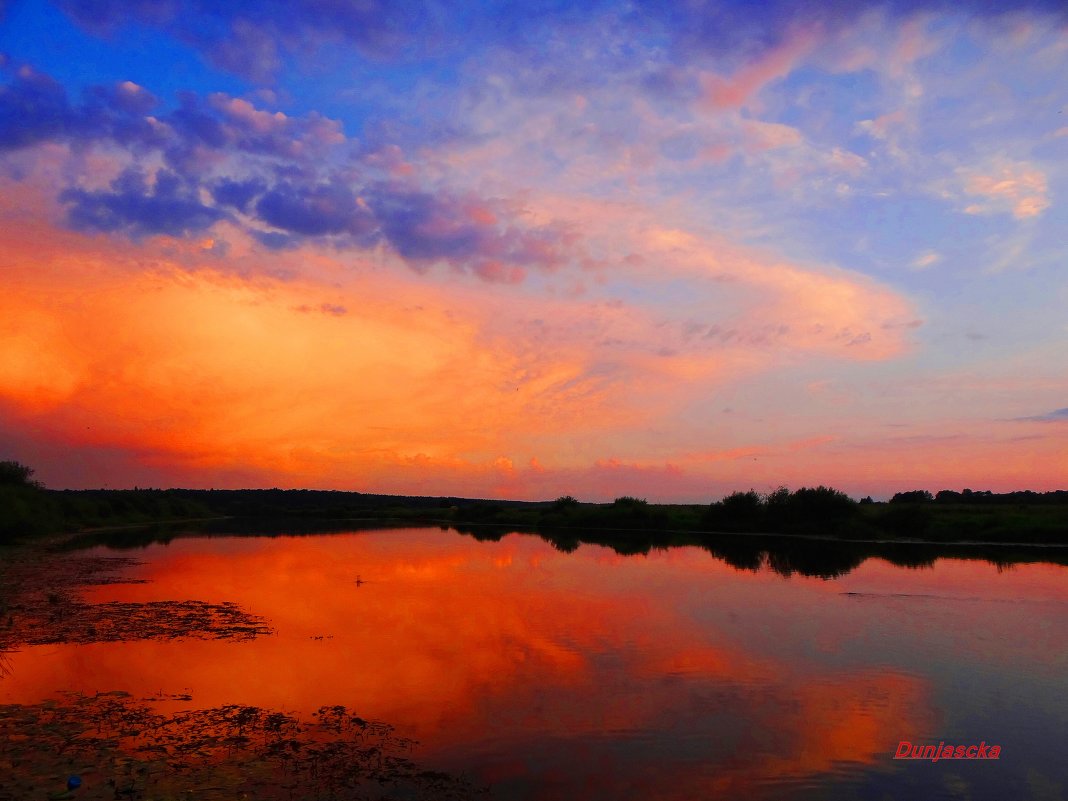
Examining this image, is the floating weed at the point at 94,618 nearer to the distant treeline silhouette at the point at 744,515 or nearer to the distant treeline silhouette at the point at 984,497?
the distant treeline silhouette at the point at 744,515

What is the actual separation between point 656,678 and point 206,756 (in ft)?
23.9

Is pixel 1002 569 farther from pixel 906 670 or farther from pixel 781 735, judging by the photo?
pixel 781 735

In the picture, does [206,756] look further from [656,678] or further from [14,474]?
[14,474]

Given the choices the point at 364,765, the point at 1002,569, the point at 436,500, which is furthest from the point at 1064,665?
the point at 436,500

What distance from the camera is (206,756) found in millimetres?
8438

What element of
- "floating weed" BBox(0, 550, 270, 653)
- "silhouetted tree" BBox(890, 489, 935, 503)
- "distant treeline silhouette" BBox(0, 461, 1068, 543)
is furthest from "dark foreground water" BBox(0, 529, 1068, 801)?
"silhouetted tree" BBox(890, 489, 935, 503)

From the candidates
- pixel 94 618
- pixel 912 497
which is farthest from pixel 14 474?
pixel 912 497

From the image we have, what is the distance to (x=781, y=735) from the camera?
9.91m

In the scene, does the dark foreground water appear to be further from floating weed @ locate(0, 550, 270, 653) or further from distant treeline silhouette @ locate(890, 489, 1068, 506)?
distant treeline silhouette @ locate(890, 489, 1068, 506)

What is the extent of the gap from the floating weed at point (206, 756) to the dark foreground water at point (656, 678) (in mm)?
539

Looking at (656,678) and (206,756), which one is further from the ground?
(206,756)

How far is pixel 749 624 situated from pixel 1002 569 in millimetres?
19698

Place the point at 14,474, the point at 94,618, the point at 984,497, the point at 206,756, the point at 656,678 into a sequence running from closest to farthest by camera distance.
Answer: the point at 206,756, the point at 656,678, the point at 94,618, the point at 14,474, the point at 984,497

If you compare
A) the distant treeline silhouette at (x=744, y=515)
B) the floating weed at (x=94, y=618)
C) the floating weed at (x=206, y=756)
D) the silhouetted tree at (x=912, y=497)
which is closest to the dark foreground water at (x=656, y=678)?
the floating weed at (x=206, y=756)
